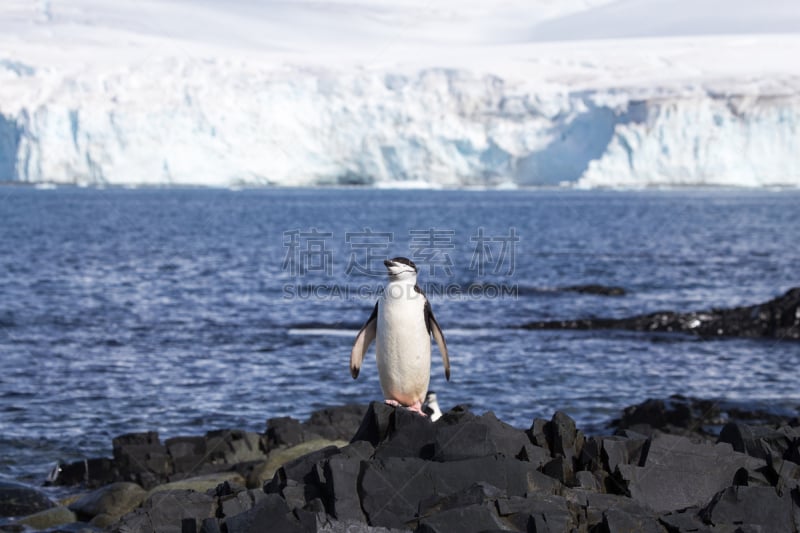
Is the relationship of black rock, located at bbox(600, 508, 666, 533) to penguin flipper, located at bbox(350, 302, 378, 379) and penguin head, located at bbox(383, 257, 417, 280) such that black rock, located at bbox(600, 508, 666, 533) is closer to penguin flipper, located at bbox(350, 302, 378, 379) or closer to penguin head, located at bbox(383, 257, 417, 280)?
penguin head, located at bbox(383, 257, 417, 280)

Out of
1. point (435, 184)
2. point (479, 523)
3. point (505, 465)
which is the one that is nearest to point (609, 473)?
point (505, 465)

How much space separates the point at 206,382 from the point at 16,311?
10328 millimetres

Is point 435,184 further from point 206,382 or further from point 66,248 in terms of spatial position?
point 206,382

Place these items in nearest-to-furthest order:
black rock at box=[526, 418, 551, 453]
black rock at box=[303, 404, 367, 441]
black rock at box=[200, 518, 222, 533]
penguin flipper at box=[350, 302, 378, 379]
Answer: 1. black rock at box=[200, 518, 222, 533]
2. black rock at box=[526, 418, 551, 453]
3. penguin flipper at box=[350, 302, 378, 379]
4. black rock at box=[303, 404, 367, 441]

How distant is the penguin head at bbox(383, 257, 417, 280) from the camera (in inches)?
288

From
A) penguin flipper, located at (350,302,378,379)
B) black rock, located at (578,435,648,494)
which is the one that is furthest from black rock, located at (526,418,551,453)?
penguin flipper, located at (350,302,378,379)

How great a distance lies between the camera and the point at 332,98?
84562mm

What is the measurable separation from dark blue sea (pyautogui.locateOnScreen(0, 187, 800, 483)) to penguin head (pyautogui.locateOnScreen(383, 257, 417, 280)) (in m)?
5.45

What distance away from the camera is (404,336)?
7734mm

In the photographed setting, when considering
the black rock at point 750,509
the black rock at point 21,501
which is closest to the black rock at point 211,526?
the black rock at point 750,509

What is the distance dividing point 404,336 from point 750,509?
2.97 meters

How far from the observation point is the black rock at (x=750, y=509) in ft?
19.5

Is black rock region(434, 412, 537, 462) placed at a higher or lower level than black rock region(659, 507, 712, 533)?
higher

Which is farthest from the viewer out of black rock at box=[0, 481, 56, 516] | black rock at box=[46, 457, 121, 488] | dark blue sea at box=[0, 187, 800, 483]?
dark blue sea at box=[0, 187, 800, 483]
